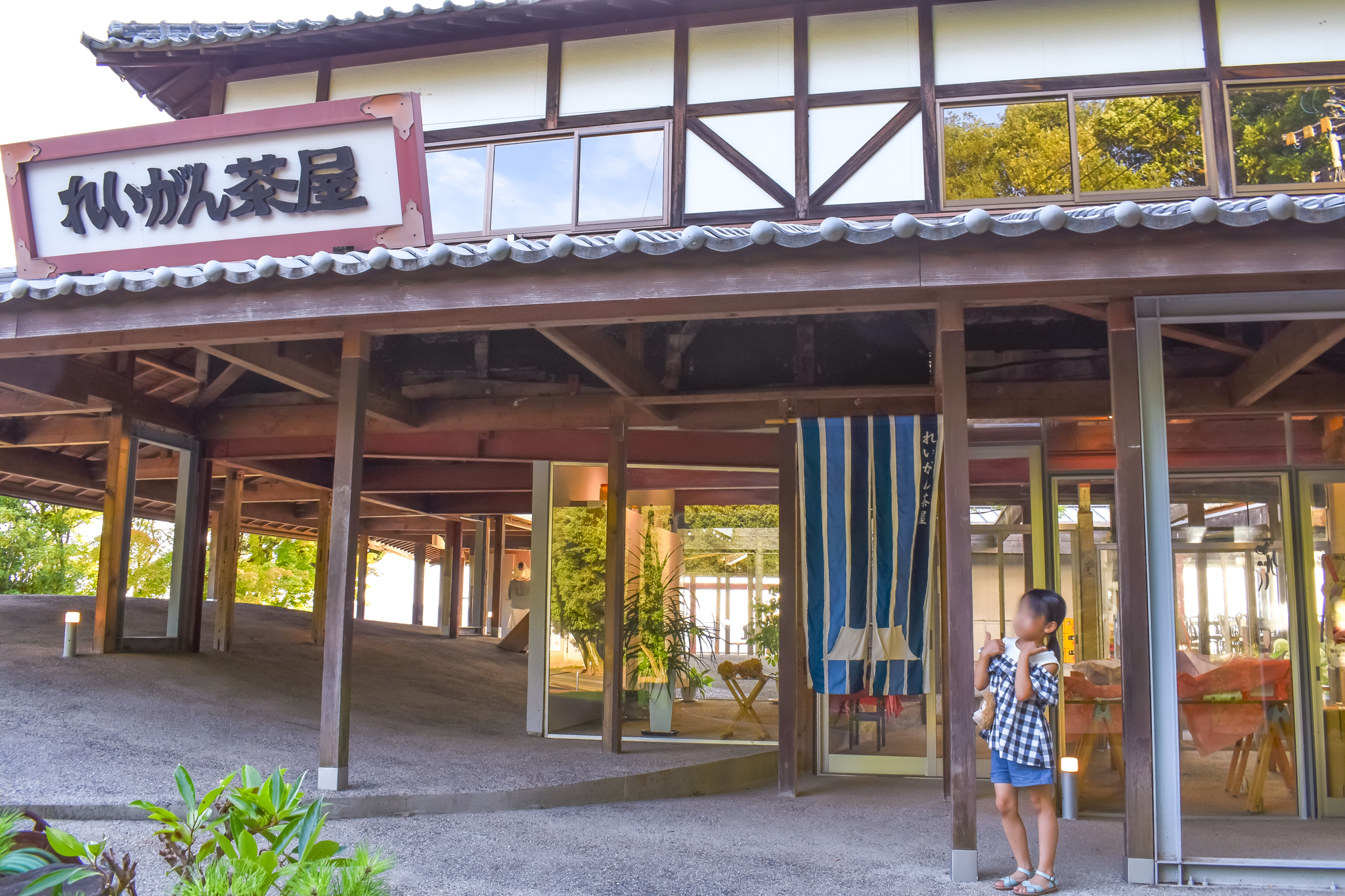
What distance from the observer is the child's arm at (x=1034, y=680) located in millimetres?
4086

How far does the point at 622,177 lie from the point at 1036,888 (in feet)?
16.5

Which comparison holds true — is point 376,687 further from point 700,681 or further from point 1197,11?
point 1197,11

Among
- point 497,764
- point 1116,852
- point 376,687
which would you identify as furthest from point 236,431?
point 1116,852

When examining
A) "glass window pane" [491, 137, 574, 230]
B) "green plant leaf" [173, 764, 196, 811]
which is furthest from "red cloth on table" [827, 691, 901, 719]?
"green plant leaf" [173, 764, 196, 811]

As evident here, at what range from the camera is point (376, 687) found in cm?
920

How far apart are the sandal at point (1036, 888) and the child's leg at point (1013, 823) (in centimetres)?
6

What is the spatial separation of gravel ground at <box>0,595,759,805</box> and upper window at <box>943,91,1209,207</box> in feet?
14.1

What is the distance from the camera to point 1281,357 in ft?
17.4

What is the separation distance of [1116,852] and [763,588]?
3418 mm

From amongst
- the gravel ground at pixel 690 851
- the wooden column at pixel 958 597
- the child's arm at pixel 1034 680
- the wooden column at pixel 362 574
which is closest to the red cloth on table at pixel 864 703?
the gravel ground at pixel 690 851

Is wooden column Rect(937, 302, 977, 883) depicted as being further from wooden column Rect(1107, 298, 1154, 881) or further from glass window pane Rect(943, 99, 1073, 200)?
glass window pane Rect(943, 99, 1073, 200)

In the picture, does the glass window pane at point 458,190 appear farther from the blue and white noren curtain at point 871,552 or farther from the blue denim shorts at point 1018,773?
the blue denim shorts at point 1018,773

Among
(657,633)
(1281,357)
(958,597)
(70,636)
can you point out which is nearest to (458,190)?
(657,633)

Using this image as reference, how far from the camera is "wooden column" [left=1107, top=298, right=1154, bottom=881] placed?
4.22m
